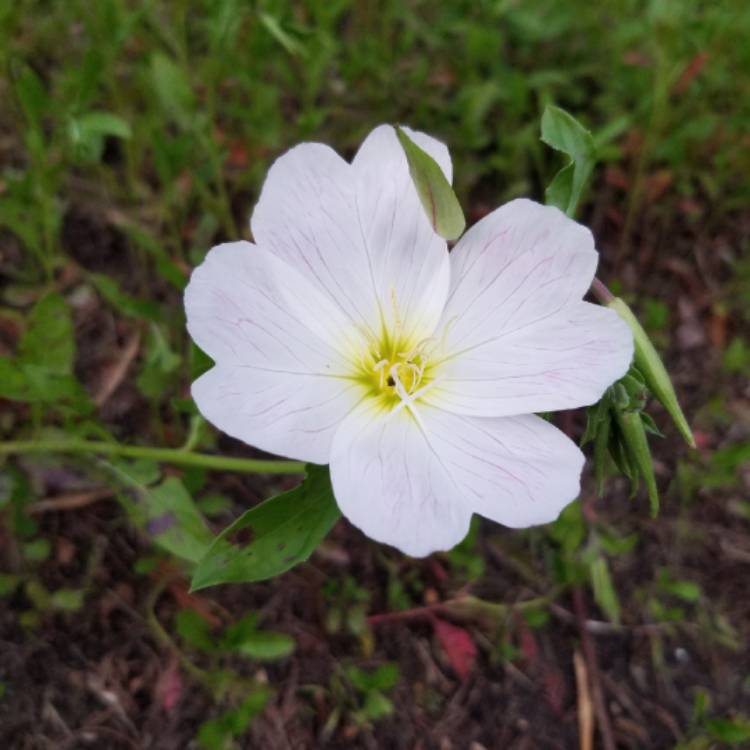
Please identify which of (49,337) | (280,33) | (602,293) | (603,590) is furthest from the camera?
(603,590)

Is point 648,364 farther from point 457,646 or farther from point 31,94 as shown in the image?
point 31,94

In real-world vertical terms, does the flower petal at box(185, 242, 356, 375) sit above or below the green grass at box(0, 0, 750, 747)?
above

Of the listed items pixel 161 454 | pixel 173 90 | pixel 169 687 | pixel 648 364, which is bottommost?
pixel 169 687

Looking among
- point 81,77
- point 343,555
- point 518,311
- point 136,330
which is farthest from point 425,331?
point 136,330

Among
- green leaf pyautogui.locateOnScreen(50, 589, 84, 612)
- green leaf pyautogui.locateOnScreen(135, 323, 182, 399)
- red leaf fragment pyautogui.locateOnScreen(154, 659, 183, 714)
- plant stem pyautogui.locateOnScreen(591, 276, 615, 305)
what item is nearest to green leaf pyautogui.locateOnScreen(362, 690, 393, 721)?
red leaf fragment pyautogui.locateOnScreen(154, 659, 183, 714)

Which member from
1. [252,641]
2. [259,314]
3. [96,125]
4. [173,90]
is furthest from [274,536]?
[173,90]

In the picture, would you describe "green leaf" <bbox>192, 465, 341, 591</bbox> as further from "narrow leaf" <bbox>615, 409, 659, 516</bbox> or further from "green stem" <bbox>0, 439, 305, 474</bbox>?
"narrow leaf" <bbox>615, 409, 659, 516</bbox>
